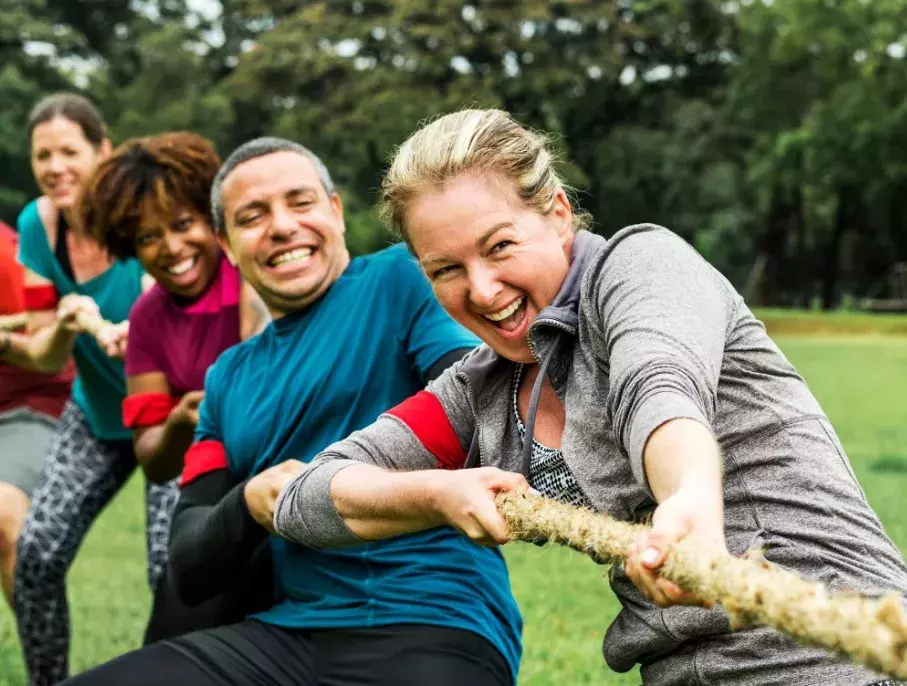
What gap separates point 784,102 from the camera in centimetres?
3753

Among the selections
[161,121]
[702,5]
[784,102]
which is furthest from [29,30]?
[784,102]

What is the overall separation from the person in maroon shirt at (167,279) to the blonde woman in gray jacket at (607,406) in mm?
1717

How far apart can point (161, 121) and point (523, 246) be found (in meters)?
35.5

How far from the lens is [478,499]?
2430 millimetres

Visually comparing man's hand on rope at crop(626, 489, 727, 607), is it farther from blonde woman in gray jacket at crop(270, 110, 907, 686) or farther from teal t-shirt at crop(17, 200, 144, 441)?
teal t-shirt at crop(17, 200, 144, 441)

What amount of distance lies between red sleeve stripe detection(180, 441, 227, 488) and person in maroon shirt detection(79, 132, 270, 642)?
749 millimetres

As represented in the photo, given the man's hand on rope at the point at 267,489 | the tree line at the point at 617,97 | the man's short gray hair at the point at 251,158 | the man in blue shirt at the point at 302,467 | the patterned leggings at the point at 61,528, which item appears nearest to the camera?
the man's hand on rope at the point at 267,489

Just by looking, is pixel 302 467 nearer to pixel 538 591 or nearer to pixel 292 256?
pixel 292 256

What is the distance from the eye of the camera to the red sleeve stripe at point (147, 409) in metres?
4.55

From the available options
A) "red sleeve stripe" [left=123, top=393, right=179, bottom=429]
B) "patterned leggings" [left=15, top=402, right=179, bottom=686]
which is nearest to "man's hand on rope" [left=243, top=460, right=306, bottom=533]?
"red sleeve stripe" [left=123, top=393, right=179, bottom=429]

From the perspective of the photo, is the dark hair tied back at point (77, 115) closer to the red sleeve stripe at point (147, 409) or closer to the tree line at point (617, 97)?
the red sleeve stripe at point (147, 409)

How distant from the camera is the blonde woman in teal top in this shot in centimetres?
516

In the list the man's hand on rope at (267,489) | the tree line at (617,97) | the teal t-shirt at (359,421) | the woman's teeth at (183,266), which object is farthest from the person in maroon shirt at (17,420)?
the tree line at (617,97)

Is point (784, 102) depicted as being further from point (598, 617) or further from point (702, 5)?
point (598, 617)
